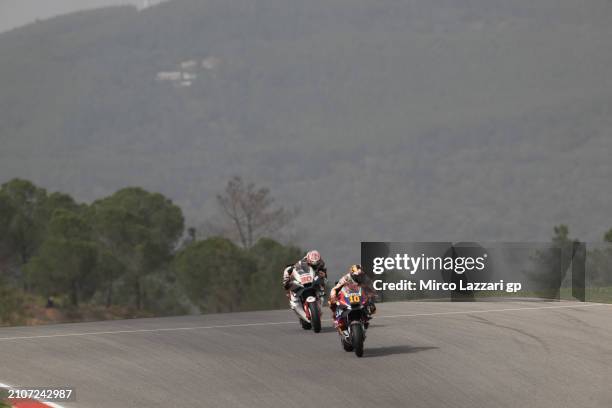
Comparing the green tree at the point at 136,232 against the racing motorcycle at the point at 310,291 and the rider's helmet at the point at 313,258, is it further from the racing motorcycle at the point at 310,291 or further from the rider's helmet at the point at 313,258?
the rider's helmet at the point at 313,258

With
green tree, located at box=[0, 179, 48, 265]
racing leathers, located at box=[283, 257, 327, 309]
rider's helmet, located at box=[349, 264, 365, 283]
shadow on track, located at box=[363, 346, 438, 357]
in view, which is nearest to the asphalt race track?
shadow on track, located at box=[363, 346, 438, 357]

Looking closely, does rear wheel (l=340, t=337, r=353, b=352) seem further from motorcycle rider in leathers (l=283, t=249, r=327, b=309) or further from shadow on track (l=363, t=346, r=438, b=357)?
motorcycle rider in leathers (l=283, t=249, r=327, b=309)

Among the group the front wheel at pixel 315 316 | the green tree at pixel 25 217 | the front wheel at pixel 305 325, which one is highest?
the green tree at pixel 25 217

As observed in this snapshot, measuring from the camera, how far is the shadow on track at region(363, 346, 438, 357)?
19434 mm

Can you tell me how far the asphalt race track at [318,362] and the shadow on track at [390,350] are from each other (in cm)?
2

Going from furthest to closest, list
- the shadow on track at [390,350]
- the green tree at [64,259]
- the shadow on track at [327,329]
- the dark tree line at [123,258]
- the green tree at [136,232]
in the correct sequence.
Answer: the green tree at [136,232]
the dark tree line at [123,258]
the green tree at [64,259]
the shadow on track at [327,329]
the shadow on track at [390,350]

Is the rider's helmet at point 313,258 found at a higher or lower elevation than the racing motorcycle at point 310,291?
higher

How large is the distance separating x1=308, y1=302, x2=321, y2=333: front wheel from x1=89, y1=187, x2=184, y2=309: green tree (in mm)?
75521

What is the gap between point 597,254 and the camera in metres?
33.9

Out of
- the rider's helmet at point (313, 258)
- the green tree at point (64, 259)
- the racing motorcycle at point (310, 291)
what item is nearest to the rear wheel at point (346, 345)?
the racing motorcycle at point (310, 291)

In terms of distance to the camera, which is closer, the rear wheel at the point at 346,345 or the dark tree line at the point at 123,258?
the rear wheel at the point at 346,345

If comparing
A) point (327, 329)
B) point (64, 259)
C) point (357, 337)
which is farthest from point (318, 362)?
point (64, 259)

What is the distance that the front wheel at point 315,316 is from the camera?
2231 centimetres

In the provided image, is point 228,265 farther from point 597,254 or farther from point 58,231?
point 597,254
